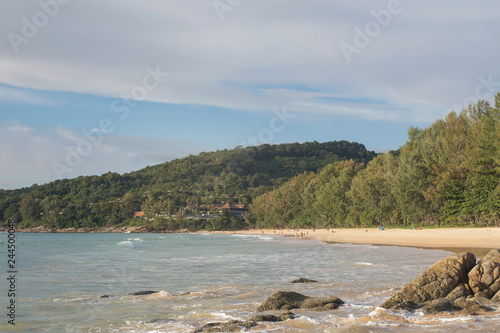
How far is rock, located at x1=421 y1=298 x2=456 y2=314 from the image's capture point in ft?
32.6

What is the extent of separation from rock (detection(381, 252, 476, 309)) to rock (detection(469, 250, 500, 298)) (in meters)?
0.29

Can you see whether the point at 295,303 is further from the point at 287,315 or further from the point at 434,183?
the point at 434,183

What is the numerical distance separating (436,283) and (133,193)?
172 m

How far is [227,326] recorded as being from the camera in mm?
9047

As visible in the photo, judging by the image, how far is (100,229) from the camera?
161375 mm

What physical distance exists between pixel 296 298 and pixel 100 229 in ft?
534

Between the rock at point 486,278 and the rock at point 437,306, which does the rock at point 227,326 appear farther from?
the rock at point 486,278

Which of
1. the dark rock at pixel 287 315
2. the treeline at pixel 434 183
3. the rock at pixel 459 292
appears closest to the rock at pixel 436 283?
the rock at pixel 459 292

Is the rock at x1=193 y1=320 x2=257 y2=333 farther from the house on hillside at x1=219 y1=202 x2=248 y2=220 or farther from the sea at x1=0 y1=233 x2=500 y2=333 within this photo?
the house on hillside at x1=219 y1=202 x2=248 y2=220

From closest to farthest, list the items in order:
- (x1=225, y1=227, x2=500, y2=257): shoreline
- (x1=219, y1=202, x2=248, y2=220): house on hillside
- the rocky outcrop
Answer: the rocky outcrop, (x1=225, y1=227, x2=500, y2=257): shoreline, (x1=219, y1=202, x2=248, y2=220): house on hillside

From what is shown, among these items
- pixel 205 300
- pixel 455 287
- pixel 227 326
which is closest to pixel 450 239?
pixel 455 287

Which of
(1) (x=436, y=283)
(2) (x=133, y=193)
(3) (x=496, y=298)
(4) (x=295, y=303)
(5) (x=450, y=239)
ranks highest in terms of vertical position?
(2) (x=133, y=193)

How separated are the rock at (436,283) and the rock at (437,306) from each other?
55 centimetres

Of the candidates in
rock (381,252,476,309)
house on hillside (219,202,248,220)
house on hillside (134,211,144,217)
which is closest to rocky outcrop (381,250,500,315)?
rock (381,252,476,309)
